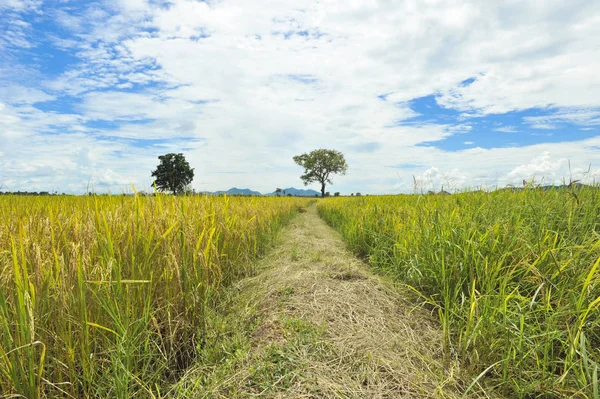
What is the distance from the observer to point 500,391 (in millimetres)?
1877

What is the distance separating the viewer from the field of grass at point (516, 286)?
1.86m

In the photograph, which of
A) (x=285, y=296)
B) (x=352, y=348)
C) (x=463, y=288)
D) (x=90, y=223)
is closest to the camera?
(x=90, y=223)

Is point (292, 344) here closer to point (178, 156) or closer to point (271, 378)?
point (271, 378)

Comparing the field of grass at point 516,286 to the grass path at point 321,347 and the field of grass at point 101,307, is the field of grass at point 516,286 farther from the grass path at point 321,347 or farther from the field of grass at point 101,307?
the field of grass at point 101,307

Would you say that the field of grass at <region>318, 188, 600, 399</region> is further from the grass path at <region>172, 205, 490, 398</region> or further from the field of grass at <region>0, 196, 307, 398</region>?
the field of grass at <region>0, 196, 307, 398</region>

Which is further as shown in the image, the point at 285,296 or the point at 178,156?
the point at 178,156

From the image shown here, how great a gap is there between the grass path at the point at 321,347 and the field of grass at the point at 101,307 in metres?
0.29

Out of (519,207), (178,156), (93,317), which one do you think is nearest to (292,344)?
(93,317)

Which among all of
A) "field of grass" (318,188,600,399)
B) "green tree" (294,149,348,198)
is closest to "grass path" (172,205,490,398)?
"field of grass" (318,188,600,399)

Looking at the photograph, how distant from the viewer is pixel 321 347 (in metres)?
2.26

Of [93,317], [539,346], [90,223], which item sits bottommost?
[539,346]

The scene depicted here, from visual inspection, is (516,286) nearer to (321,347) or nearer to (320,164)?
(321,347)

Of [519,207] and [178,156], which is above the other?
[178,156]

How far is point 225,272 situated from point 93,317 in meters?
2.09
